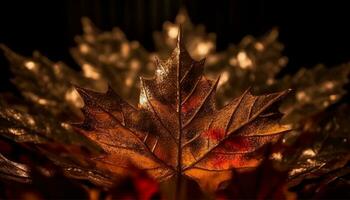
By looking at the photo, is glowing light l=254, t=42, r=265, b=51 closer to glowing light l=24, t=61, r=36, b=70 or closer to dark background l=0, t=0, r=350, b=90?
glowing light l=24, t=61, r=36, b=70

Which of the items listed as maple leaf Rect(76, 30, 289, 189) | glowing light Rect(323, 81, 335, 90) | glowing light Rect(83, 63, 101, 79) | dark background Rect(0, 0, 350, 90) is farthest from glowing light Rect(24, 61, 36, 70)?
dark background Rect(0, 0, 350, 90)

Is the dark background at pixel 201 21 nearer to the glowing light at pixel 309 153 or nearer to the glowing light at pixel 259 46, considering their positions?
the glowing light at pixel 259 46

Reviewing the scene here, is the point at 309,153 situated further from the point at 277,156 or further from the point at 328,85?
the point at 328,85

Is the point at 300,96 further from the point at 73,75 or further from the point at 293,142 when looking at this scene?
the point at 73,75

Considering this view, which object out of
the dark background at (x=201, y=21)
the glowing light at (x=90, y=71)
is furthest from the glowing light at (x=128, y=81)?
the dark background at (x=201, y=21)

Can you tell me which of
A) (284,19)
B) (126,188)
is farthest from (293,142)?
(284,19)
